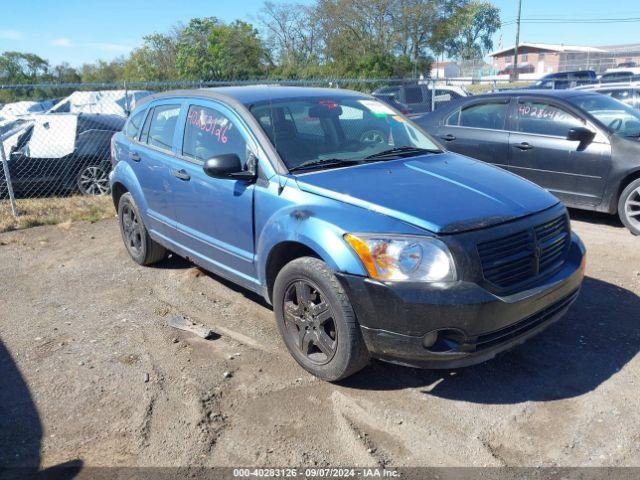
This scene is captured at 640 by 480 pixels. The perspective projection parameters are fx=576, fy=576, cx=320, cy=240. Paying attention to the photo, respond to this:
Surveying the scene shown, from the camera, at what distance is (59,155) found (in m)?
9.33

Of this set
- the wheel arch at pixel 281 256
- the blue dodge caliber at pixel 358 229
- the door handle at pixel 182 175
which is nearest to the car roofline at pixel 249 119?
the blue dodge caliber at pixel 358 229

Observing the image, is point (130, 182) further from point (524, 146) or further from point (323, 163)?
point (524, 146)

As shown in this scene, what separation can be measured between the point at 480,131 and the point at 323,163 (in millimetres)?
4458

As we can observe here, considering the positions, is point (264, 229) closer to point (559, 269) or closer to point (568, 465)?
point (559, 269)

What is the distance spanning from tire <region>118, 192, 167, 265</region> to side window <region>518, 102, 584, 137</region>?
187 inches

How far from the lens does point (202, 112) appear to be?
182 inches

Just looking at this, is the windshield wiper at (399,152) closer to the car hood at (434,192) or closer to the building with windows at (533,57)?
the car hood at (434,192)

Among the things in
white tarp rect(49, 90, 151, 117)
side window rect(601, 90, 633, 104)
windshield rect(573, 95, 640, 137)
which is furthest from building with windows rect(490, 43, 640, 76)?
windshield rect(573, 95, 640, 137)

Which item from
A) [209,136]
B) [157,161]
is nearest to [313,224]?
[209,136]

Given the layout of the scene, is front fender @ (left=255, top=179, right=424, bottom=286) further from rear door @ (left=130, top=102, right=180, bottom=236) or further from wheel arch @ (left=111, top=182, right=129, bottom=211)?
wheel arch @ (left=111, top=182, right=129, bottom=211)

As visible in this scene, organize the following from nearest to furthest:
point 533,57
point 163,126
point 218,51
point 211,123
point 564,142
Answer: point 211,123 < point 163,126 < point 564,142 < point 218,51 < point 533,57

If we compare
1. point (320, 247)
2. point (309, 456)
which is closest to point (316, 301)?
point (320, 247)

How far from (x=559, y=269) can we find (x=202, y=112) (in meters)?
2.91

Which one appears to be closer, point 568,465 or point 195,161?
point 568,465
